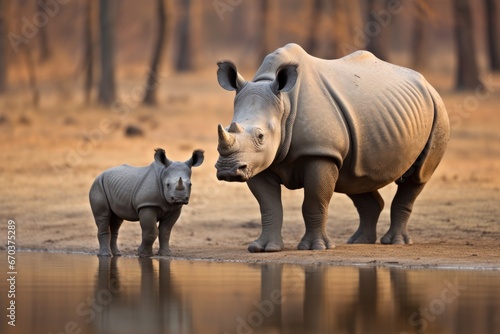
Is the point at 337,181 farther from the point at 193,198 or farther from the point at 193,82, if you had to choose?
the point at 193,82

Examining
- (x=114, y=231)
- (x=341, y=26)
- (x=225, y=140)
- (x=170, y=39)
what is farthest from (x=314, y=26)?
(x=225, y=140)

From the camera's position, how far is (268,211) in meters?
13.0

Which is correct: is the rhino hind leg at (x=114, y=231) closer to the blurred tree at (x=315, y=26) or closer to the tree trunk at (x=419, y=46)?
the blurred tree at (x=315, y=26)

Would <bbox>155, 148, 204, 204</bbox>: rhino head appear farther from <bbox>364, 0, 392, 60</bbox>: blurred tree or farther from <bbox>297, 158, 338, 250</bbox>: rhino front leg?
<bbox>364, 0, 392, 60</bbox>: blurred tree

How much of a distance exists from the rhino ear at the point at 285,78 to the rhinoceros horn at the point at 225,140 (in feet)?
3.06

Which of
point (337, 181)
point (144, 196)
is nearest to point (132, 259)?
point (144, 196)

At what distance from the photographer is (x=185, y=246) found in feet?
47.3

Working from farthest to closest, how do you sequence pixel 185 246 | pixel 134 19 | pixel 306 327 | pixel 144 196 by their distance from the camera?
pixel 134 19, pixel 185 246, pixel 144 196, pixel 306 327

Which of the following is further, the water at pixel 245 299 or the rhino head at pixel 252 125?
the rhino head at pixel 252 125

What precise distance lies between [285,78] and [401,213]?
2.51m

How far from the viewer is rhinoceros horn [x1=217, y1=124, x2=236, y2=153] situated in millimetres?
11711

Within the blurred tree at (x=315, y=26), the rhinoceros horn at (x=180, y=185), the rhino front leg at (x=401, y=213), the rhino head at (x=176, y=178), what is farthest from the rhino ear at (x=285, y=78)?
the blurred tree at (x=315, y=26)

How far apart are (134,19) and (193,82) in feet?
70.4

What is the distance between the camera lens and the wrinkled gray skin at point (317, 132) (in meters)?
12.4
